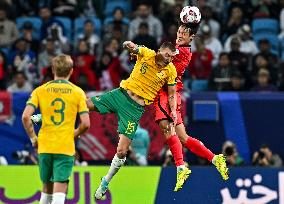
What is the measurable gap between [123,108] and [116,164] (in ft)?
2.55

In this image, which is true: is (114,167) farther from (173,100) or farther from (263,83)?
(263,83)

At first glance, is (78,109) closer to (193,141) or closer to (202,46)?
(193,141)

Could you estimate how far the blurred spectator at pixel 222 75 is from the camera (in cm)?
2223

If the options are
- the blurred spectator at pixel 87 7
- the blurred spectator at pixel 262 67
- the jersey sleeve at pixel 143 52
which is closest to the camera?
the jersey sleeve at pixel 143 52

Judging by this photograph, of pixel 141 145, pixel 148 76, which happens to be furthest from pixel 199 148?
pixel 141 145

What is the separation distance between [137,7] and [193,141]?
8481 mm

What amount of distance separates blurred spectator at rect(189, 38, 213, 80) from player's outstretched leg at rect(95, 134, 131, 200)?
6640 millimetres

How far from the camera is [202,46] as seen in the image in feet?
76.5

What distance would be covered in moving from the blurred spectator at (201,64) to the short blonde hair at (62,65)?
897cm

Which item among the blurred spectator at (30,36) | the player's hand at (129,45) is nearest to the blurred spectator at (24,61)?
the blurred spectator at (30,36)

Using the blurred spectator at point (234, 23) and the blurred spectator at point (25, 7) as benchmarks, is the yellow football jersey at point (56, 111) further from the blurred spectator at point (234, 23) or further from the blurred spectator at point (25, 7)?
the blurred spectator at point (25, 7)

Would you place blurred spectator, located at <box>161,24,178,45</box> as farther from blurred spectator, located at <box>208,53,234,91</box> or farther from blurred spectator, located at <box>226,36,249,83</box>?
blurred spectator, located at <box>208,53,234,91</box>

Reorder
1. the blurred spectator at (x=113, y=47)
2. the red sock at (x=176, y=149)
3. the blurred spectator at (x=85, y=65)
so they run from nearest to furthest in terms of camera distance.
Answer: the red sock at (x=176, y=149) < the blurred spectator at (x=85, y=65) < the blurred spectator at (x=113, y=47)

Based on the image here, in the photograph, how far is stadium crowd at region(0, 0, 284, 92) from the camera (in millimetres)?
22500
